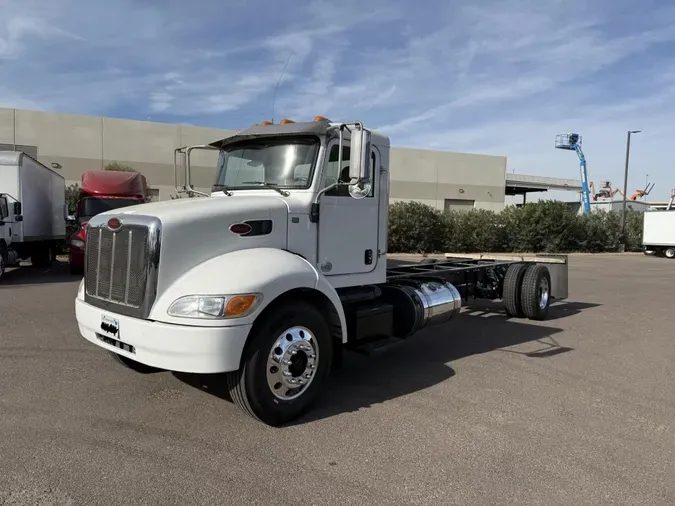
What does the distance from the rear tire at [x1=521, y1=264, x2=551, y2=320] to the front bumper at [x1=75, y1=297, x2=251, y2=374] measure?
637cm

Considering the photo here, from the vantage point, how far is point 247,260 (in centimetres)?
418

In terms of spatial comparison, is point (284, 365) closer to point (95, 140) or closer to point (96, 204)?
point (96, 204)

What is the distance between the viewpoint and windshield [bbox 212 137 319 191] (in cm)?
496

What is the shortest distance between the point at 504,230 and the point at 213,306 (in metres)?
28.5

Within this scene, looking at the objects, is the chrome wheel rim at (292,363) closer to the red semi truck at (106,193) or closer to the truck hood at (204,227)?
the truck hood at (204,227)

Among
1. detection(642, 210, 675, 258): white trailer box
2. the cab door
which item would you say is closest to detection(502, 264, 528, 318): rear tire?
the cab door

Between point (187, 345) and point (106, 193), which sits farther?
point (106, 193)

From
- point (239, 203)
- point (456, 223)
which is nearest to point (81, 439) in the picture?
point (239, 203)

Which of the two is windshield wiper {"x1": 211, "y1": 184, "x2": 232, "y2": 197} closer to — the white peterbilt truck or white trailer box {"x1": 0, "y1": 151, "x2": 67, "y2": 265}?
the white peterbilt truck

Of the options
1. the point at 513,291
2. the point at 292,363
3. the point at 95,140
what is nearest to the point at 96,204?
the point at 513,291

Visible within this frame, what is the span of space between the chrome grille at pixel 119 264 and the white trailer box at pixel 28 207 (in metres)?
10.5

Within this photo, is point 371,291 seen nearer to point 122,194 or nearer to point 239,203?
point 239,203

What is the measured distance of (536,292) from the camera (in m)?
8.93

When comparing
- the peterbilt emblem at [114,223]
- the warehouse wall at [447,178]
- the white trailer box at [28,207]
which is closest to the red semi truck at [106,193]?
the white trailer box at [28,207]
